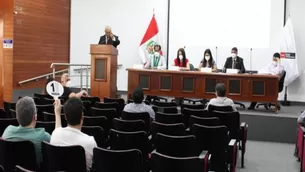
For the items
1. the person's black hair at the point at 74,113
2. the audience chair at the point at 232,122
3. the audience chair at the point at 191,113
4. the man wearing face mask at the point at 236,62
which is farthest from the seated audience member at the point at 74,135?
the man wearing face mask at the point at 236,62

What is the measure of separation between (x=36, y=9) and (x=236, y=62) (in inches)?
224

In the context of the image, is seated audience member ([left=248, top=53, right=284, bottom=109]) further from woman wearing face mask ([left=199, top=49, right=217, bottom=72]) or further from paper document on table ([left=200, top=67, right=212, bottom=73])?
paper document on table ([left=200, top=67, right=212, bottom=73])

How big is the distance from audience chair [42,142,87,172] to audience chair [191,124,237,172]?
1.76 m

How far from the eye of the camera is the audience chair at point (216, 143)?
14.6 ft

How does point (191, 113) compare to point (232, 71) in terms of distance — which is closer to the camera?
point (191, 113)

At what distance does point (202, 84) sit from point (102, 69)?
2.27 metres

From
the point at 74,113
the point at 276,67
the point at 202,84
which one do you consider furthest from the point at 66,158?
the point at 276,67

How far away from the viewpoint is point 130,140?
4.00 metres

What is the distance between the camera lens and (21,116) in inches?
135

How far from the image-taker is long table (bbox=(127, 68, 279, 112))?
28.6ft

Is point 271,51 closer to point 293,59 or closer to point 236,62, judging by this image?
point 293,59

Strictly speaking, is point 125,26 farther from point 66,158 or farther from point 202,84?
point 66,158

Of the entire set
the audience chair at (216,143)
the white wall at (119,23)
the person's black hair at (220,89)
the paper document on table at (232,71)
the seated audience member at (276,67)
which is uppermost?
the white wall at (119,23)

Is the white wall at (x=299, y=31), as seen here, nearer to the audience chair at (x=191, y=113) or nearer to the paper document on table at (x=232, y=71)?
the paper document on table at (x=232, y=71)
